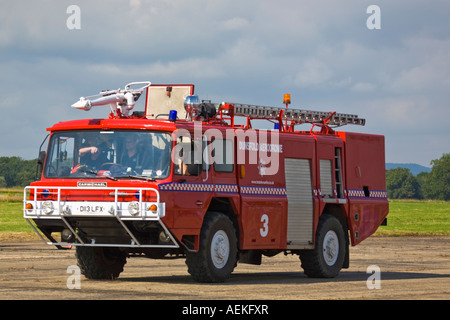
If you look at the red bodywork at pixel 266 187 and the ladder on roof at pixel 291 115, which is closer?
the red bodywork at pixel 266 187

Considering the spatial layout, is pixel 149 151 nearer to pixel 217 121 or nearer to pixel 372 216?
pixel 217 121

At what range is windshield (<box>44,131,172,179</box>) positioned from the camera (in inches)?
683

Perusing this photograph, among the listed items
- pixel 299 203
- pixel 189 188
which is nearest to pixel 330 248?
pixel 299 203

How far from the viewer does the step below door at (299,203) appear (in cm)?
2039

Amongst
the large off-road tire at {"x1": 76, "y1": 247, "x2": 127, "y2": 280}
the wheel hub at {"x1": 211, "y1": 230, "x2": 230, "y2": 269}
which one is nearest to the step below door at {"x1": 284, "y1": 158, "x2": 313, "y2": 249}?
the wheel hub at {"x1": 211, "y1": 230, "x2": 230, "y2": 269}

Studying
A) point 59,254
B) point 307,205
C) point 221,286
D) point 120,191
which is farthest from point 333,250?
point 59,254

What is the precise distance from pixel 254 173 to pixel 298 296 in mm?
3788

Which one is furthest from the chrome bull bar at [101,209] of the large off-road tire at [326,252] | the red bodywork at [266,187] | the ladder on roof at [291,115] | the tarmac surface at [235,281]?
the large off-road tire at [326,252]

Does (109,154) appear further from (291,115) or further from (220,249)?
(291,115)

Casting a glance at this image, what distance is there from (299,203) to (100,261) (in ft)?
13.9

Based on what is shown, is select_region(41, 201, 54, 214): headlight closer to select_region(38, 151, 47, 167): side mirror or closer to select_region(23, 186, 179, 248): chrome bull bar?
select_region(23, 186, 179, 248): chrome bull bar

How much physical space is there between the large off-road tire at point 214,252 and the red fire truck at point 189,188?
0.06ft

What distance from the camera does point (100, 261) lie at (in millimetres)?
19219

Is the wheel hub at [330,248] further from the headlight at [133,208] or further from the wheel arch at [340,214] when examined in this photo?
the headlight at [133,208]
